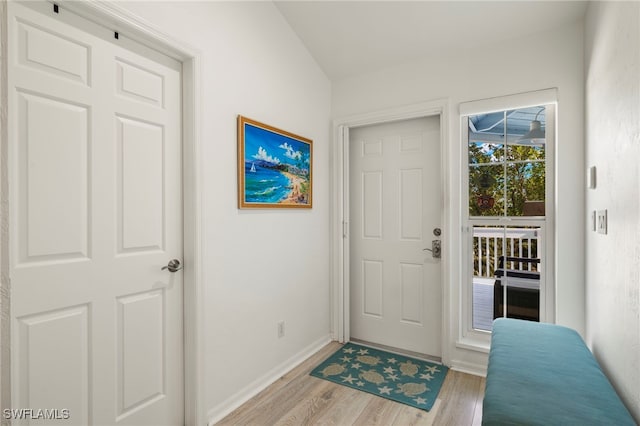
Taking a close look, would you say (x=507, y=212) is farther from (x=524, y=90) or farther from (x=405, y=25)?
(x=405, y=25)

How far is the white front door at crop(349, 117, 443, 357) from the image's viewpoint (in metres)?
2.78

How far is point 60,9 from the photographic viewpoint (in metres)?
1.39

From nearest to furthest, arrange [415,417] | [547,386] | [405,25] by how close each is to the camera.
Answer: [547,386] → [415,417] → [405,25]

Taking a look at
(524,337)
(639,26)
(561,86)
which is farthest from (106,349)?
(561,86)

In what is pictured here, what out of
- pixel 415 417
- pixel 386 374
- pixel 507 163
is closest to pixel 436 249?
pixel 507 163

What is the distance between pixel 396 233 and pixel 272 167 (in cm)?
124

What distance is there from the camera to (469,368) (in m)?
2.50

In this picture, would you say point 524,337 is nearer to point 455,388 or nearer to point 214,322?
point 455,388

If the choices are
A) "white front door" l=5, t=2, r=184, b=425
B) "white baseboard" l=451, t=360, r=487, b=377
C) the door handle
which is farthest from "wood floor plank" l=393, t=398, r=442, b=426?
"white front door" l=5, t=2, r=184, b=425

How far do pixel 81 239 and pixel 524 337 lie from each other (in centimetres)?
211

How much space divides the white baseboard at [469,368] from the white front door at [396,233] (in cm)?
19

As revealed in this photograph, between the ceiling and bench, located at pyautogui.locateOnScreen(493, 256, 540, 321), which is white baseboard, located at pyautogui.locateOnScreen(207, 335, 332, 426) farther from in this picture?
the ceiling

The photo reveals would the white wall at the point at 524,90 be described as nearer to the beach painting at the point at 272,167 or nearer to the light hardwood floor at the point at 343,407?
the light hardwood floor at the point at 343,407

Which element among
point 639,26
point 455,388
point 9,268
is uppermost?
point 639,26
